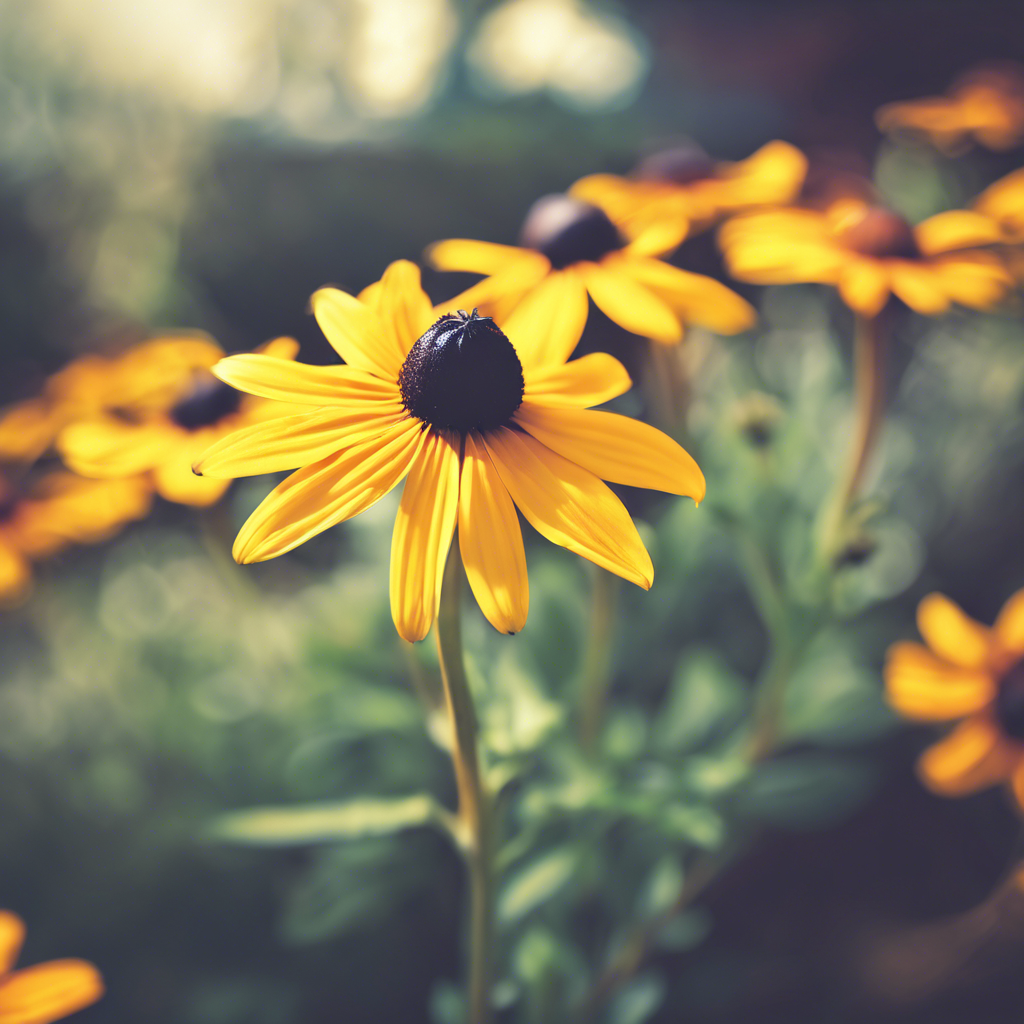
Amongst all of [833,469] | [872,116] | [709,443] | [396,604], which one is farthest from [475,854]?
[872,116]

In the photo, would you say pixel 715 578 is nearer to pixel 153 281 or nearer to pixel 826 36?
pixel 153 281

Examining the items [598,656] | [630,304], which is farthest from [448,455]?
[598,656]

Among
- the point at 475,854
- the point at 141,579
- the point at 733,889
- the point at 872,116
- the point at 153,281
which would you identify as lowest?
the point at 733,889

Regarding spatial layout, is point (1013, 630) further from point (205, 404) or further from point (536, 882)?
point (205, 404)

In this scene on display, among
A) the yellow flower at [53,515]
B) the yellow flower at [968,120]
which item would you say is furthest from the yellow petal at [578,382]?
the yellow flower at [968,120]

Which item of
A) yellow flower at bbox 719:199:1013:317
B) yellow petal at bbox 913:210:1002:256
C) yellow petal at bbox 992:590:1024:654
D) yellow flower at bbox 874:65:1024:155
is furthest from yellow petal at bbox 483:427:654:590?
yellow flower at bbox 874:65:1024:155
